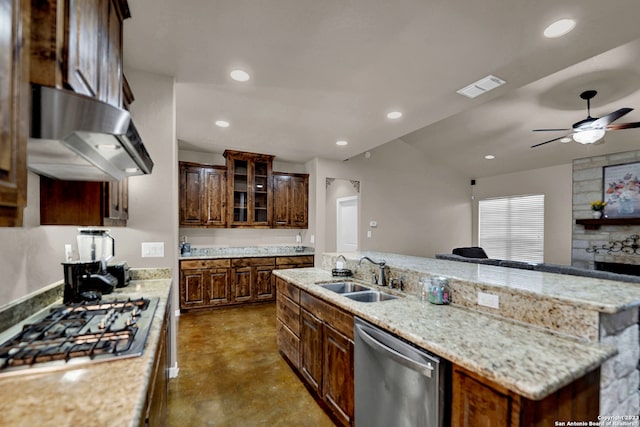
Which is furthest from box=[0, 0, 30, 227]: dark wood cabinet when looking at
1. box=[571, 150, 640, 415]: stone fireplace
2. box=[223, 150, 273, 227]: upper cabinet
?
box=[571, 150, 640, 415]: stone fireplace

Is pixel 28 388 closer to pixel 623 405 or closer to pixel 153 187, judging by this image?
pixel 153 187

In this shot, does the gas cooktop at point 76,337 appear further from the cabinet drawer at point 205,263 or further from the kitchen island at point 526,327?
the cabinet drawer at point 205,263

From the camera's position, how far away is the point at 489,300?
5.48ft

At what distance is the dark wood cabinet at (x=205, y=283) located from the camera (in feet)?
14.3

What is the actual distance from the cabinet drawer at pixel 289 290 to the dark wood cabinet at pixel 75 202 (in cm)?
150

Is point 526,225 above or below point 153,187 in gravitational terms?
below

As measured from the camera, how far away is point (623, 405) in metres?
1.34

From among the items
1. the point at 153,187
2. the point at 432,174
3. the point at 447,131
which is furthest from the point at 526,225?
the point at 153,187

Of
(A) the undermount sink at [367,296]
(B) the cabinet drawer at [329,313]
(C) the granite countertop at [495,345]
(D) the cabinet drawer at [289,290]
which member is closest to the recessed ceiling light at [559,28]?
(C) the granite countertop at [495,345]

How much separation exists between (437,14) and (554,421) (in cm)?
209

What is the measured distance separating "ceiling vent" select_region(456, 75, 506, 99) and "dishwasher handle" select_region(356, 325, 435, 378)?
2309mm

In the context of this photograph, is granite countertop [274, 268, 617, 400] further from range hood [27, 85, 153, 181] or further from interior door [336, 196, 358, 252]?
interior door [336, 196, 358, 252]

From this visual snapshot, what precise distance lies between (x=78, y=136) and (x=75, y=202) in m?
0.97

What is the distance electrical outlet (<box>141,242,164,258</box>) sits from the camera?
2.42 metres
